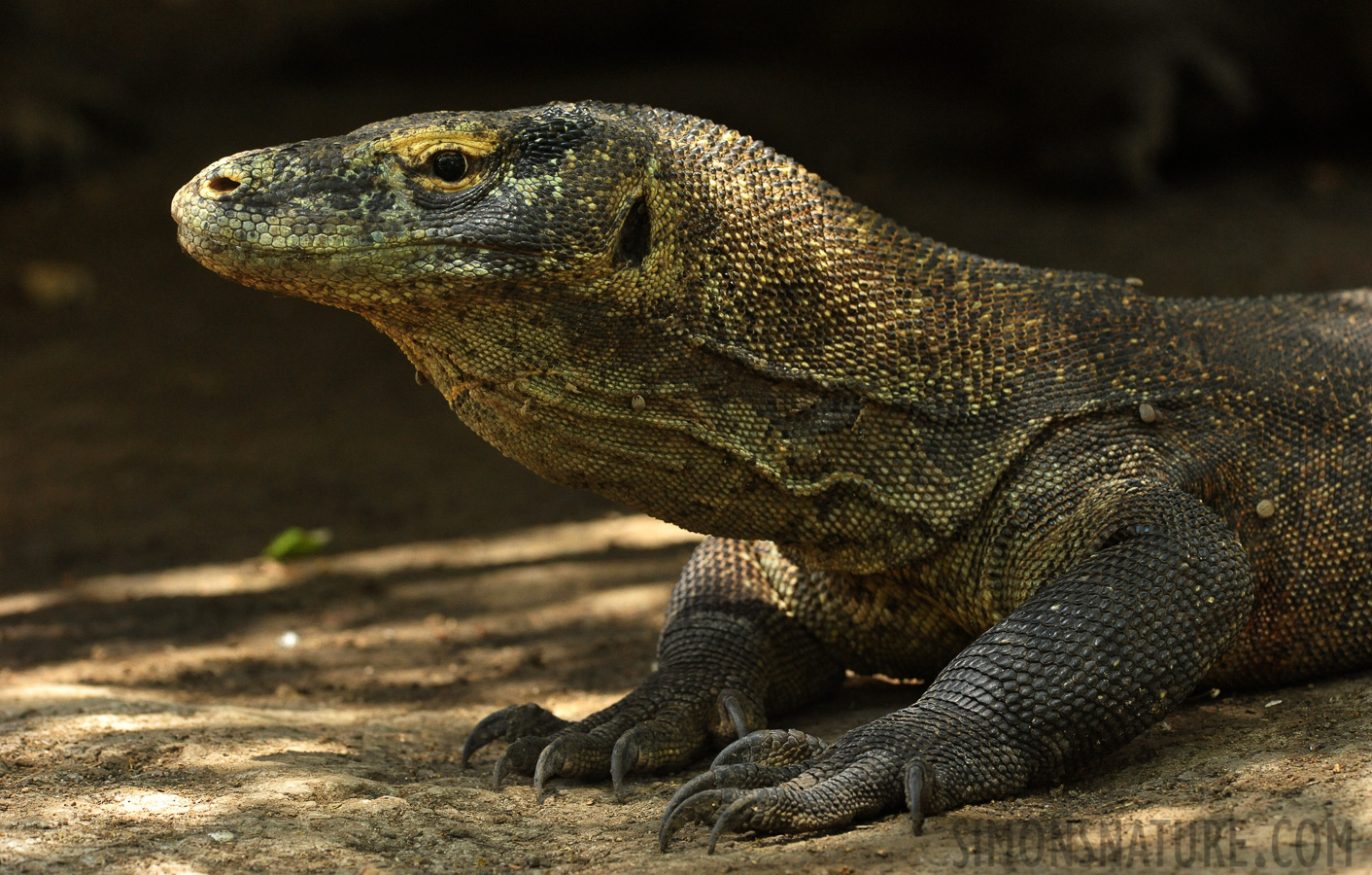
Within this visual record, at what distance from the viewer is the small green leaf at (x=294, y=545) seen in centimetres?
745

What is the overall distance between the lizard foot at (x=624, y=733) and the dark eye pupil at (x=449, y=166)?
5.35 feet

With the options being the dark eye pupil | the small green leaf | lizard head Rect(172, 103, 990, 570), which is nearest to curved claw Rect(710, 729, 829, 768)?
lizard head Rect(172, 103, 990, 570)

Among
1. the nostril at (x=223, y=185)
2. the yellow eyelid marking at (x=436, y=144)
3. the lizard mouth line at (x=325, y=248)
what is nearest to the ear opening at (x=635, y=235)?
the lizard mouth line at (x=325, y=248)

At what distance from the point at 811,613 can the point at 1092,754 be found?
4.26 feet

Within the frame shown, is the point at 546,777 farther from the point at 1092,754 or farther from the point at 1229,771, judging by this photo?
the point at 1229,771

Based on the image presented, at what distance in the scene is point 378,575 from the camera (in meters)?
7.28

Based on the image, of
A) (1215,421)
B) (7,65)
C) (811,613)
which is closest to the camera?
(1215,421)

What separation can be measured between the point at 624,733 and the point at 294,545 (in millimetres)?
4026

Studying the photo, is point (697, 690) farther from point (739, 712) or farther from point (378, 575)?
point (378, 575)

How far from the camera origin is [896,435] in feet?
12.6

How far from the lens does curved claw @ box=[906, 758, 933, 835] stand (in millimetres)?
3113

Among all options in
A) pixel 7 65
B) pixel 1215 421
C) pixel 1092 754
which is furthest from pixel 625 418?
pixel 7 65

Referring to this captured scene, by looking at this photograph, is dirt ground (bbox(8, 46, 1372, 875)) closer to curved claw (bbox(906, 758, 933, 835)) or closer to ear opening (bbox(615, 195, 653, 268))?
curved claw (bbox(906, 758, 933, 835))

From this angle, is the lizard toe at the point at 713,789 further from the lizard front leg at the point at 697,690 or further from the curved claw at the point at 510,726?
the curved claw at the point at 510,726
